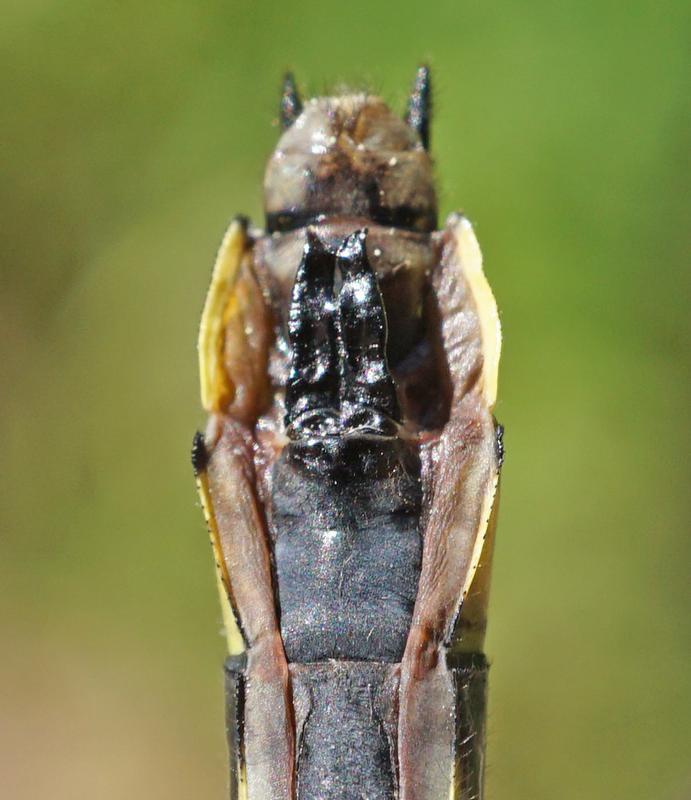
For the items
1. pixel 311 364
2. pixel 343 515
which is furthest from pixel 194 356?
pixel 343 515

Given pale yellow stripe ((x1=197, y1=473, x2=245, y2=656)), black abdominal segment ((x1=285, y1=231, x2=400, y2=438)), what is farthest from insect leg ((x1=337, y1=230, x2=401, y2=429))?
pale yellow stripe ((x1=197, y1=473, x2=245, y2=656))

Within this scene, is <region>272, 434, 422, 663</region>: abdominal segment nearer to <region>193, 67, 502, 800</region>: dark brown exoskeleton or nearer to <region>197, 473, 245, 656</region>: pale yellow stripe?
<region>193, 67, 502, 800</region>: dark brown exoskeleton

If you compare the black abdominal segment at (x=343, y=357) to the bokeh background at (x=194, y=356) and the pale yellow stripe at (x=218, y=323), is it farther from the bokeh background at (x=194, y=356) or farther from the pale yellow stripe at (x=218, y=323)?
the bokeh background at (x=194, y=356)

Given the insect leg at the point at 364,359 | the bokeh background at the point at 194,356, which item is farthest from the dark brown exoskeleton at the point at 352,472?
the bokeh background at the point at 194,356
